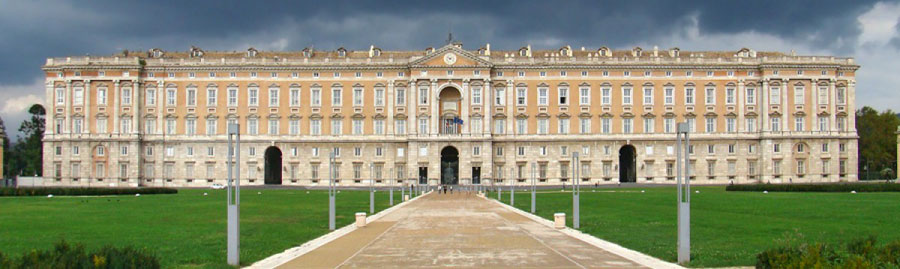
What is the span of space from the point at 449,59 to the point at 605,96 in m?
20.1

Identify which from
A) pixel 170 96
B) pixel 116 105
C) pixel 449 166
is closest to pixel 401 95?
pixel 449 166

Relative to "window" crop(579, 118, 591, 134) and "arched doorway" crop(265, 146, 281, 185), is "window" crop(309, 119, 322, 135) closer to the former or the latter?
"arched doorway" crop(265, 146, 281, 185)

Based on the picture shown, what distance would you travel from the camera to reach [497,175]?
105938 millimetres

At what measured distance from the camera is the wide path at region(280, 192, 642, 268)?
20.8m

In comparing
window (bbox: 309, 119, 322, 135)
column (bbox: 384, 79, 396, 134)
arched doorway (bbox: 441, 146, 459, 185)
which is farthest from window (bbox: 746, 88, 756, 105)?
window (bbox: 309, 119, 322, 135)

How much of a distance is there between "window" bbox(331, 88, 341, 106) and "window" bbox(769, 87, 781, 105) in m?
53.6

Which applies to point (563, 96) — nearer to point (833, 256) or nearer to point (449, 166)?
point (449, 166)

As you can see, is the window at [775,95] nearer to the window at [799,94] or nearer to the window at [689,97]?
the window at [799,94]

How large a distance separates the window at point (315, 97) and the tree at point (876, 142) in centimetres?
7350

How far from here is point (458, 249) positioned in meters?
24.3

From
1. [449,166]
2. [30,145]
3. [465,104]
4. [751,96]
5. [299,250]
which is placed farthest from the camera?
[30,145]

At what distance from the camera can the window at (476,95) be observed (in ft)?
342

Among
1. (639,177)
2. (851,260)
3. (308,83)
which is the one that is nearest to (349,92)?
(308,83)

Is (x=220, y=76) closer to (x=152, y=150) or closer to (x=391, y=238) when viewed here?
(x=152, y=150)
